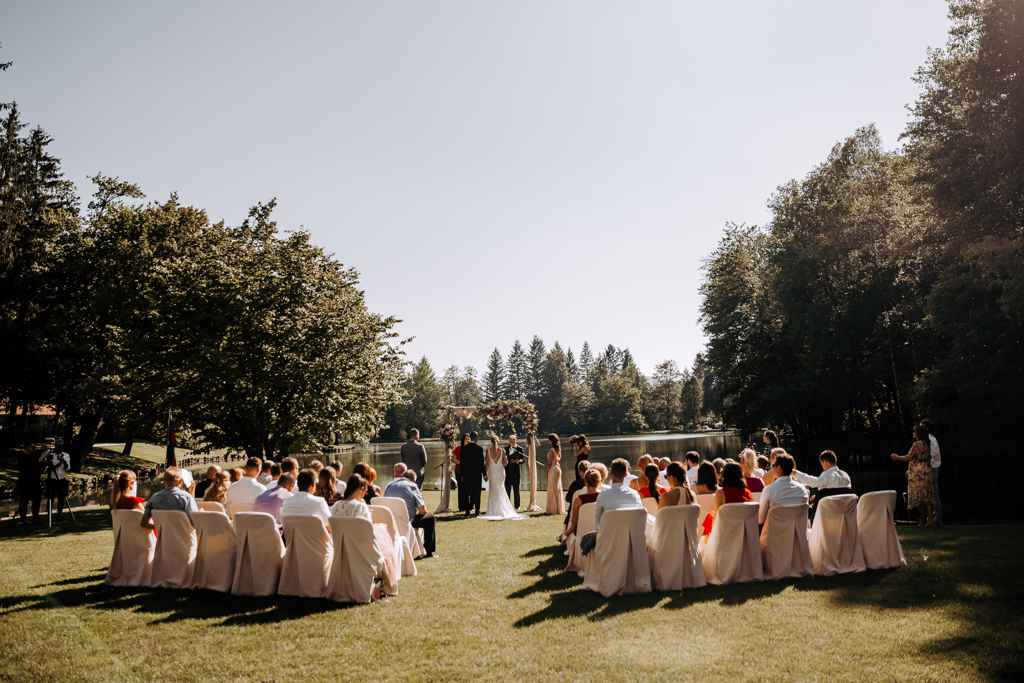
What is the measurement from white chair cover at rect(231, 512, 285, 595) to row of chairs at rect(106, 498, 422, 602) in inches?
0.5

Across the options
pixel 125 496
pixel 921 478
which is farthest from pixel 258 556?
pixel 921 478

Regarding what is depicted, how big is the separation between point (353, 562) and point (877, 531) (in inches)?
271

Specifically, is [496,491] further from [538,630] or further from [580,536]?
[538,630]

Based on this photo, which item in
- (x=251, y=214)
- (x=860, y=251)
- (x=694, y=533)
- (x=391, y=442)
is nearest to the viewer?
(x=694, y=533)

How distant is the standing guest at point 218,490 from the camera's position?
33.0ft

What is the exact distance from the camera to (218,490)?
399 inches

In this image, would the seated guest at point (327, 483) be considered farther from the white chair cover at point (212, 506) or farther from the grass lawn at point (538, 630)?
the grass lawn at point (538, 630)

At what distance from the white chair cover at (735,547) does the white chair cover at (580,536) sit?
161 centimetres

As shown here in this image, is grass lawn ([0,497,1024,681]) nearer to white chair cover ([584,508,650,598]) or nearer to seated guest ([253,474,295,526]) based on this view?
A: white chair cover ([584,508,650,598])

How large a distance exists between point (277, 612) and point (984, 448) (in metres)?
29.8

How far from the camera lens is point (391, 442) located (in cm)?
10069

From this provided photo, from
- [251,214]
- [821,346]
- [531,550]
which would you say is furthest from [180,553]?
[821,346]

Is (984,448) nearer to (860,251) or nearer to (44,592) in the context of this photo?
(860,251)

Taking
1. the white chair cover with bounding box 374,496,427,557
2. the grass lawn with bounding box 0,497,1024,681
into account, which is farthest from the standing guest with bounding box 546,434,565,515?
the grass lawn with bounding box 0,497,1024,681
